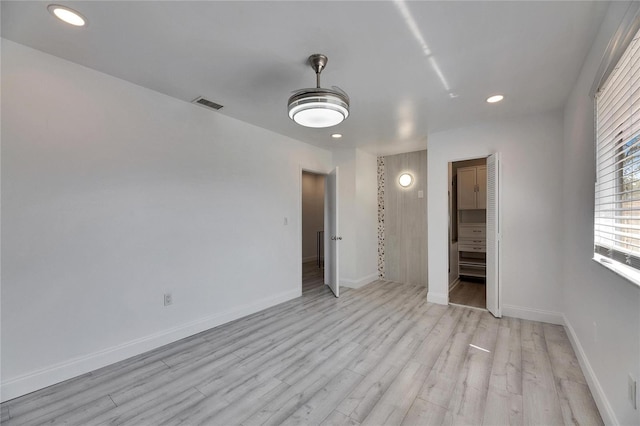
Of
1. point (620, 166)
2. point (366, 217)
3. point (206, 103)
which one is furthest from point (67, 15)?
point (366, 217)

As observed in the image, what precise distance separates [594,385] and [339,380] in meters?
1.78

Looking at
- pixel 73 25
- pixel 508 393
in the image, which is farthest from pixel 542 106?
pixel 73 25

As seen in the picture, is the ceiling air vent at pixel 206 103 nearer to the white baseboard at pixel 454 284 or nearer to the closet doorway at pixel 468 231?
the closet doorway at pixel 468 231

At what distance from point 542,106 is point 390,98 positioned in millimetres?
1773

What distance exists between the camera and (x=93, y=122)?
228 centimetres

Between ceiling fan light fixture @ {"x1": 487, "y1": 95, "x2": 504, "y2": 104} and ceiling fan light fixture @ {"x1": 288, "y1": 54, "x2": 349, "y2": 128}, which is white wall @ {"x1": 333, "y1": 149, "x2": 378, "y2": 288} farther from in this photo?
ceiling fan light fixture @ {"x1": 288, "y1": 54, "x2": 349, "y2": 128}

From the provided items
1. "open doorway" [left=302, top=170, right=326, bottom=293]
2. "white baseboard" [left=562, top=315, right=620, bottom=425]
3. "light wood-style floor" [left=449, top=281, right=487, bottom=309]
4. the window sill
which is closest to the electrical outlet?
"white baseboard" [left=562, top=315, right=620, bottom=425]

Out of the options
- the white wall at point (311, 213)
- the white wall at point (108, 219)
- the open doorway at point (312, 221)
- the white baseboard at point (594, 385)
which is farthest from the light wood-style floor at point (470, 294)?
the white wall at point (311, 213)

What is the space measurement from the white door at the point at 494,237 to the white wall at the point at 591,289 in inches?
24.5

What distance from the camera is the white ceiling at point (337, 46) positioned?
160 centimetres

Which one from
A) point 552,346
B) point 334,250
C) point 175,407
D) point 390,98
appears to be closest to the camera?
point 175,407

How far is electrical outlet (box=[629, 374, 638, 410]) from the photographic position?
1283mm

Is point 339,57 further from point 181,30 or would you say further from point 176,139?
point 176,139

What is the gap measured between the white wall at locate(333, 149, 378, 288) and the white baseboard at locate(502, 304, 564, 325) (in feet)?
7.24
